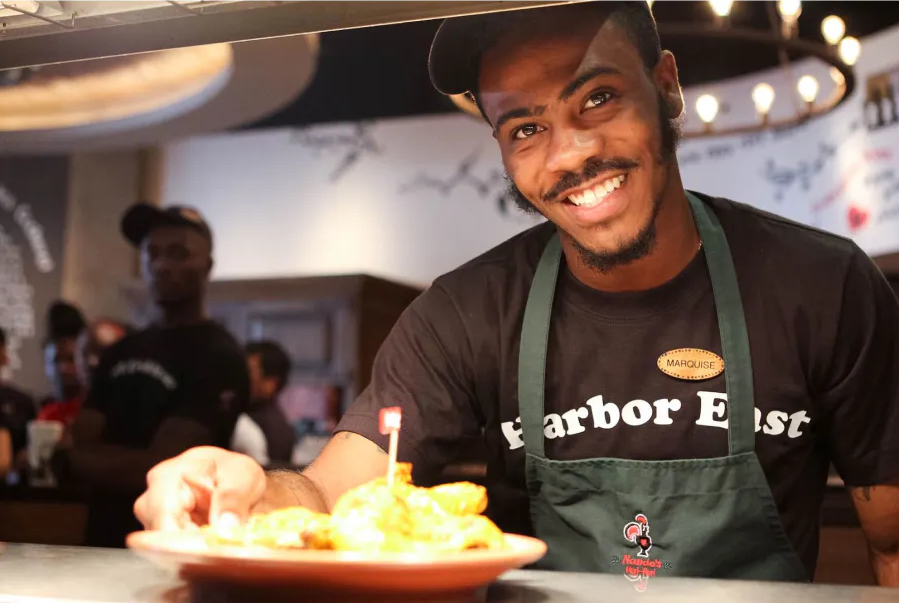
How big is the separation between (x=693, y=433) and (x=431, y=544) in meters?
0.66

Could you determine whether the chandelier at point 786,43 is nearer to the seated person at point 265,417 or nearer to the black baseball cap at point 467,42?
the black baseball cap at point 467,42

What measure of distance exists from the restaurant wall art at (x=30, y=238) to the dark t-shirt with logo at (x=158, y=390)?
2.91 m

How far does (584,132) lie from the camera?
1.28 m

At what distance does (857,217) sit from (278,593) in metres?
3.82

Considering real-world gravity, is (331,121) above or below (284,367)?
above

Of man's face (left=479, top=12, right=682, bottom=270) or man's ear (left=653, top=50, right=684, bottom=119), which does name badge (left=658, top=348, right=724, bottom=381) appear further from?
man's ear (left=653, top=50, right=684, bottom=119)

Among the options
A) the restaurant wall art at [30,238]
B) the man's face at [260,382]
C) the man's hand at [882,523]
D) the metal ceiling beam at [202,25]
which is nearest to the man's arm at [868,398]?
the man's hand at [882,523]

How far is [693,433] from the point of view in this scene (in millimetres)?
1296

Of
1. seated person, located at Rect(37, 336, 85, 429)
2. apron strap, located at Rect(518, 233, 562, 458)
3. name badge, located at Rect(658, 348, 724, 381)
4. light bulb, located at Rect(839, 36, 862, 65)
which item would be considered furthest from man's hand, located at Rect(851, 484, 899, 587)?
seated person, located at Rect(37, 336, 85, 429)

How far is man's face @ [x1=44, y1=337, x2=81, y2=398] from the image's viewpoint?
441 centimetres

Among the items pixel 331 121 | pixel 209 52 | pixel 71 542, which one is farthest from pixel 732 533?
pixel 331 121

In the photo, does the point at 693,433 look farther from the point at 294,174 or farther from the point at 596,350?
the point at 294,174

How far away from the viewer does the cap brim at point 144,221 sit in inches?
115

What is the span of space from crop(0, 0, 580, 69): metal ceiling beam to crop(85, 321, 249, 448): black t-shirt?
63.1 inches
